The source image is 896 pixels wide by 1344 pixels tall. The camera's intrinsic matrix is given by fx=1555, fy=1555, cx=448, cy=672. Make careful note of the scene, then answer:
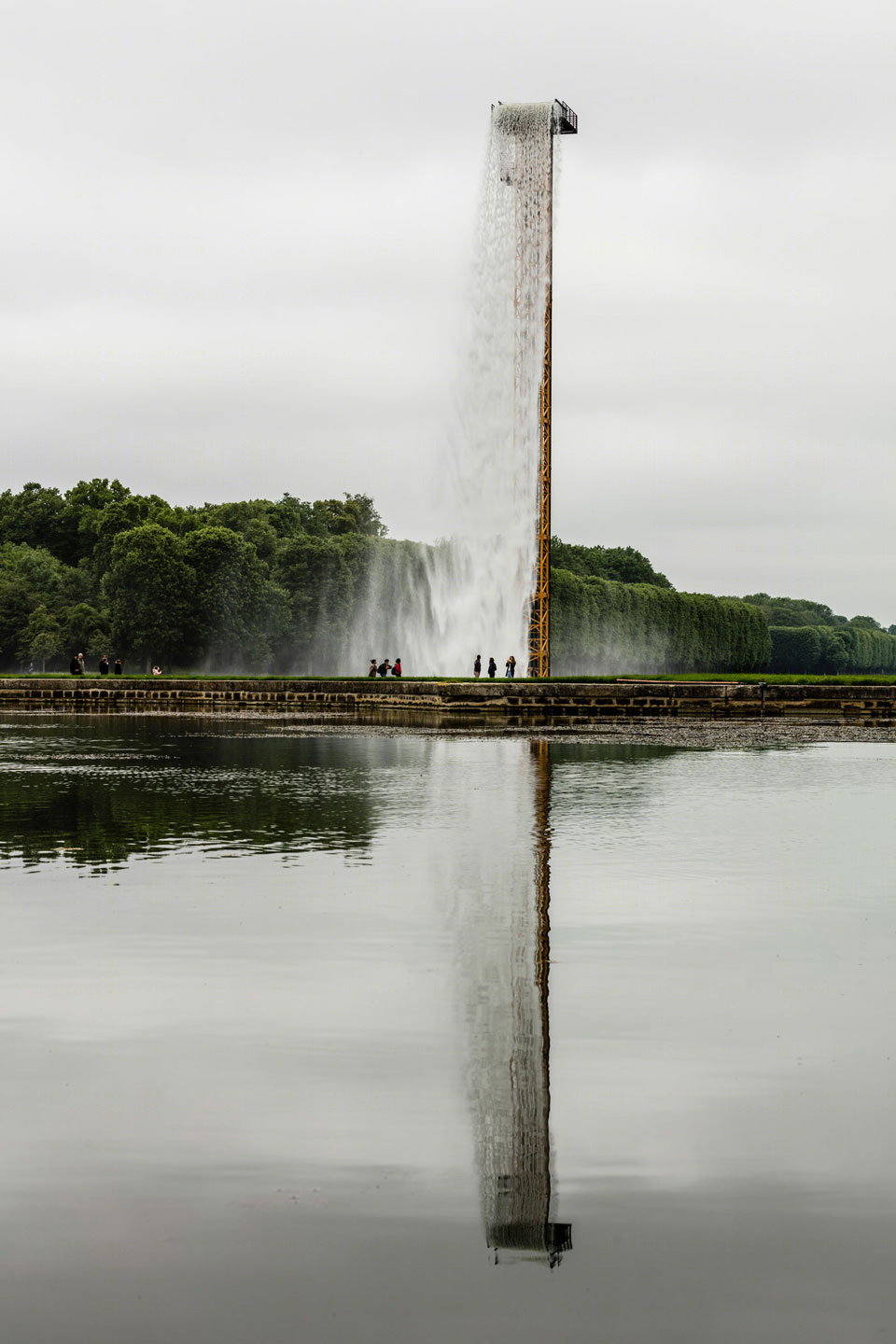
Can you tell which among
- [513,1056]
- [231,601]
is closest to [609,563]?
[231,601]

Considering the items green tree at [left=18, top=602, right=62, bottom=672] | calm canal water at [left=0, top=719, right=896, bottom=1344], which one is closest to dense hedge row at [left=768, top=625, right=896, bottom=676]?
green tree at [left=18, top=602, right=62, bottom=672]

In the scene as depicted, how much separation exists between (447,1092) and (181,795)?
10.3 metres

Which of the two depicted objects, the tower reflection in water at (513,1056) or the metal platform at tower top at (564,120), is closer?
the tower reflection in water at (513,1056)

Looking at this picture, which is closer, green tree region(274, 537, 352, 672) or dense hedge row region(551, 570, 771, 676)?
green tree region(274, 537, 352, 672)

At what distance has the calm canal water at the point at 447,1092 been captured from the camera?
3.46 metres

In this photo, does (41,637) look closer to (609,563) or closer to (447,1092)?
(609,563)

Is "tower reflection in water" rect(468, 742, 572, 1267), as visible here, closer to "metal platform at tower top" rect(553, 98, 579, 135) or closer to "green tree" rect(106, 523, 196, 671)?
"metal platform at tower top" rect(553, 98, 579, 135)

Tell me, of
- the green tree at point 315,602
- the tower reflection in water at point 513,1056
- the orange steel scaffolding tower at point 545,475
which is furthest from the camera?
the green tree at point 315,602

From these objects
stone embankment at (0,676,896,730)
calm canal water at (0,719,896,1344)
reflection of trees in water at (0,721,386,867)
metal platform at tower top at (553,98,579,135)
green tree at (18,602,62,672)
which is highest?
metal platform at tower top at (553,98,579,135)

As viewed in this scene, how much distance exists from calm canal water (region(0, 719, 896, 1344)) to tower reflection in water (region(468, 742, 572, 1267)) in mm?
17

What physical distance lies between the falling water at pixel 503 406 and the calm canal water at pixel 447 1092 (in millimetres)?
34285

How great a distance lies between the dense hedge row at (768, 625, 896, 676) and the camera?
152500 mm

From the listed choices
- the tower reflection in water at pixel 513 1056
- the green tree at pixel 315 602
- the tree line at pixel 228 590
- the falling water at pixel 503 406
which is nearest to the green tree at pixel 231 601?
the tree line at pixel 228 590

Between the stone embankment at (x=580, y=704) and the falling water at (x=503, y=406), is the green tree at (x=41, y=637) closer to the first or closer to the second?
the falling water at (x=503, y=406)
